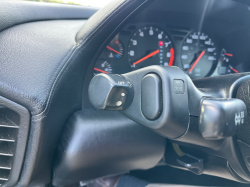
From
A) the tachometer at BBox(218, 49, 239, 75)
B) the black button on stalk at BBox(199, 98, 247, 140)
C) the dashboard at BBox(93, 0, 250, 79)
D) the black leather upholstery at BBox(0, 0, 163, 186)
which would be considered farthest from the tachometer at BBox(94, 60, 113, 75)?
the tachometer at BBox(218, 49, 239, 75)

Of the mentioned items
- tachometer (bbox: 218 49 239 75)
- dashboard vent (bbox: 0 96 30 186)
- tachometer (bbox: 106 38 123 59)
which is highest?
tachometer (bbox: 106 38 123 59)

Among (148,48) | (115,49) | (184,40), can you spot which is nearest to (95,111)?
(115,49)

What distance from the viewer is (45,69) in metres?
0.71

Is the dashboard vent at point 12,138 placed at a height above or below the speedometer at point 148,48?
below

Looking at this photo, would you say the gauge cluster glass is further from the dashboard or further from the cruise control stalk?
the cruise control stalk

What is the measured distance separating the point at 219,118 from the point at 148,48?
0.91m

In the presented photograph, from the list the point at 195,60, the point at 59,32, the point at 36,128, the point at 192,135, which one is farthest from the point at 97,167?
the point at 195,60

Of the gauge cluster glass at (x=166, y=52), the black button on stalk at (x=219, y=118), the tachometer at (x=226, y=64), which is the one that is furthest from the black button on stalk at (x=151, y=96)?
the tachometer at (x=226, y=64)

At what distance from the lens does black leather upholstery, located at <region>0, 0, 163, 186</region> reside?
67 centimetres

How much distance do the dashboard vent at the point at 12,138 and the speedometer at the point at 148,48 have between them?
735mm

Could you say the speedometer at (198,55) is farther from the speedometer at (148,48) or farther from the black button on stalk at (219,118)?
the black button on stalk at (219,118)

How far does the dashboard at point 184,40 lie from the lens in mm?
1169

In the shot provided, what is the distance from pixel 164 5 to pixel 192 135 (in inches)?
30.2

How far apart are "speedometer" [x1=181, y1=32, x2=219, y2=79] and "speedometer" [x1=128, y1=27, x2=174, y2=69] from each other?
0.16 m
